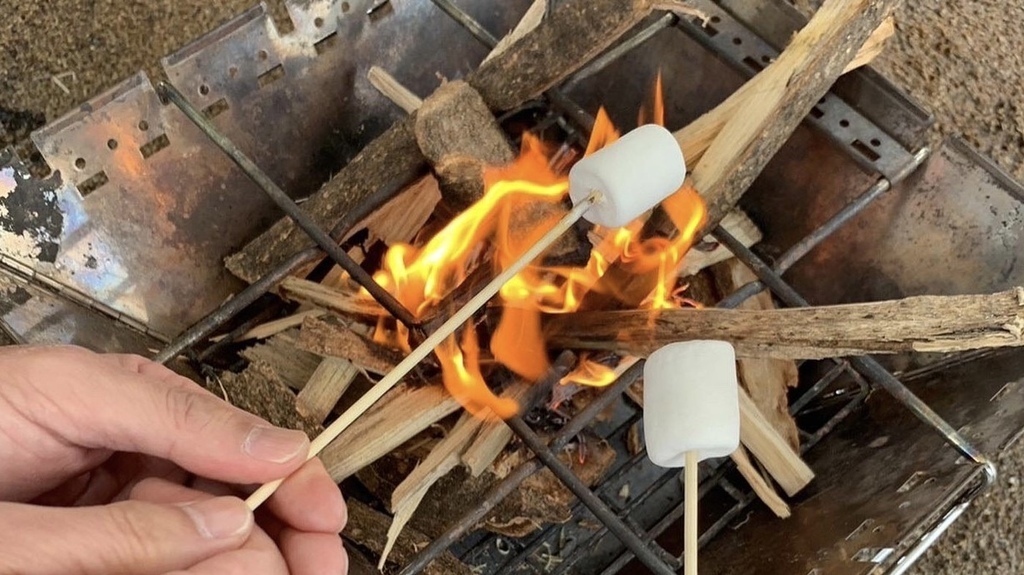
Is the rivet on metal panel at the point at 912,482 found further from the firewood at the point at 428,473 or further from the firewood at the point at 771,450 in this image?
the firewood at the point at 428,473

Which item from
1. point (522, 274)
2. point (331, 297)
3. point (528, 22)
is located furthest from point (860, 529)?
point (528, 22)

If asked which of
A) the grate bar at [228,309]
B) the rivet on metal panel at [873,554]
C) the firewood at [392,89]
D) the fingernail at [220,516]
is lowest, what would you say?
the rivet on metal panel at [873,554]

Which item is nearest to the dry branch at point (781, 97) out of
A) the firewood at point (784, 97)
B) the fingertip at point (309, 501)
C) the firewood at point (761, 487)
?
the firewood at point (784, 97)

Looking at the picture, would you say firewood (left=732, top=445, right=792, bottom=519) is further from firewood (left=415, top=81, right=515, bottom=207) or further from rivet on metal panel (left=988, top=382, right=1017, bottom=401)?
firewood (left=415, top=81, right=515, bottom=207)

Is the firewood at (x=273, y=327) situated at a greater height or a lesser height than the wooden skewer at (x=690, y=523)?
greater

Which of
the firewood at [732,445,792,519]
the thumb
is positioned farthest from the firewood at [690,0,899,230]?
the thumb

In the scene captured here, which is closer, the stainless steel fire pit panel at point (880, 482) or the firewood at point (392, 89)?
the stainless steel fire pit panel at point (880, 482)
